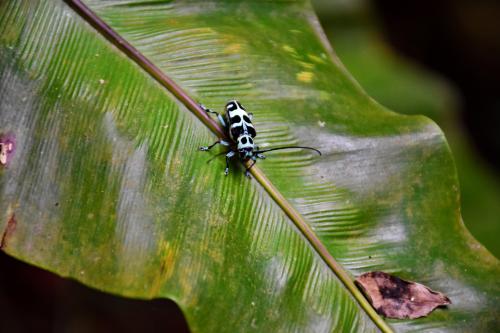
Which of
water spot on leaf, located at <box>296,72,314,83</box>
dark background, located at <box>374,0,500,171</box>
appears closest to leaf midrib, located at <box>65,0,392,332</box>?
water spot on leaf, located at <box>296,72,314,83</box>

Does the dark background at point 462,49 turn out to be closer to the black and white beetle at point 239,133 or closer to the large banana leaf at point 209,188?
the large banana leaf at point 209,188

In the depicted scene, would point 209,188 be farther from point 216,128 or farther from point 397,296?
point 397,296

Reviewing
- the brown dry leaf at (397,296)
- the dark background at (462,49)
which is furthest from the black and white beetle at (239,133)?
the dark background at (462,49)

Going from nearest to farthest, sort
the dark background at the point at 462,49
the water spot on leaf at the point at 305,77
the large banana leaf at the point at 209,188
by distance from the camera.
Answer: the large banana leaf at the point at 209,188, the water spot on leaf at the point at 305,77, the dark background at the point at 462,49

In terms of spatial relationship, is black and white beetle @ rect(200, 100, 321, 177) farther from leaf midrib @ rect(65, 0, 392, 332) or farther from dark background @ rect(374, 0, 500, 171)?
dark background @ rect(374, 0, 500, 171)

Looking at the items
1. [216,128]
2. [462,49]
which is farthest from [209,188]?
[462,49]

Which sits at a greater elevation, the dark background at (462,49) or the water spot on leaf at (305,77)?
the water spot on leaf at (305,77)
